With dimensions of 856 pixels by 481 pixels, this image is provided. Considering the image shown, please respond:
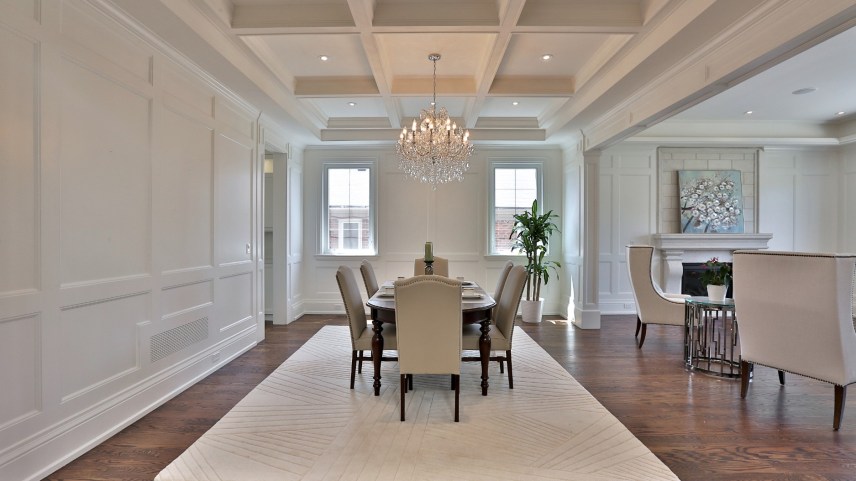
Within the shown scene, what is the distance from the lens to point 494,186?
6.73m

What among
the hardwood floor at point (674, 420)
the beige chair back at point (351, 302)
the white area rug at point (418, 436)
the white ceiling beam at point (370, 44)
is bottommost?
the hardwood floor at point (674, 420)

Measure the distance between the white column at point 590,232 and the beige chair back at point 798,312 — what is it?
2.49 metres

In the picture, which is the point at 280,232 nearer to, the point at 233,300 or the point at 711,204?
the point at 233,300

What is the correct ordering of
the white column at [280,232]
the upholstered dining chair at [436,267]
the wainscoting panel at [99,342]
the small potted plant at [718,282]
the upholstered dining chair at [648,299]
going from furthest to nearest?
the white column at [280,232]
the upholstered dining chair at [436,267]
the upholstered dining chair at [648,299]
the small potted plant at [718,282]
the wainscoting panel at [99,342]

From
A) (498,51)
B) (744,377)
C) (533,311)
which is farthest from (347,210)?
(744,377)

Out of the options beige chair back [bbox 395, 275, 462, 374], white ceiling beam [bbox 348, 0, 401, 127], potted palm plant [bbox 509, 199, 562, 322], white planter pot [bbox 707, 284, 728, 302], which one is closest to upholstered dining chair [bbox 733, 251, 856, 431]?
white planter pot [bbox 707, 284, 728, 302]

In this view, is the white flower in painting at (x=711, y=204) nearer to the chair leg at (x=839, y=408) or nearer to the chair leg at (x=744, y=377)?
the chair leg at (x=744, y=377)

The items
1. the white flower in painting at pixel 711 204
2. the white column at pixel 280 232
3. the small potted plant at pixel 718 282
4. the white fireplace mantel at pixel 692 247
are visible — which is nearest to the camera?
the small potted plant at pixel 718 282

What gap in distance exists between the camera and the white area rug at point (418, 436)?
2199mm

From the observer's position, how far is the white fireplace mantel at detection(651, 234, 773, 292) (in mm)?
6363

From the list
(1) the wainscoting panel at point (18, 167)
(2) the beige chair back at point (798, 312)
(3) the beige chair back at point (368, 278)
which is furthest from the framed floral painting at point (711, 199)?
(1) the wainscoting panel at point (18, 167)

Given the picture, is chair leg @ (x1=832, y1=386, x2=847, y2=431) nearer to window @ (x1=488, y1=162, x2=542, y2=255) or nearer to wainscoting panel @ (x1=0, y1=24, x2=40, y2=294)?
window @ (x1=488, y1=162, x2=542, y2=255)

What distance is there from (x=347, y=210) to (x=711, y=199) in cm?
569

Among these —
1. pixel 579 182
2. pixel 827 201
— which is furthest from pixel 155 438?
pixel 827 201
